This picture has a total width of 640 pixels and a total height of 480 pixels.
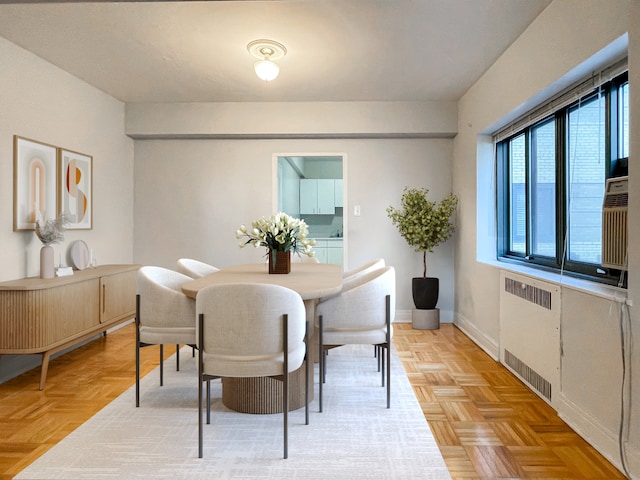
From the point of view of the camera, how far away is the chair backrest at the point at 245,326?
7.27ft

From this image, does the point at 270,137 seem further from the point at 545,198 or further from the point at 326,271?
the point at 545,198

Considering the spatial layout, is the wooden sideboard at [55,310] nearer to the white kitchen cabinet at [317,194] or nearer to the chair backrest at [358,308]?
the chair backrest at [358,308]

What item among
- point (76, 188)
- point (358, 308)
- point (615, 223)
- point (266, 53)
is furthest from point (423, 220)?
point (76, 188)

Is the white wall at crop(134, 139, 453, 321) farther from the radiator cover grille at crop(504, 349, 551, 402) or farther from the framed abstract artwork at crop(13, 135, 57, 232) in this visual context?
the radiator cover grille at crop(504, 349, 551, 402)

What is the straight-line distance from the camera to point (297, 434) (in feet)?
8.35

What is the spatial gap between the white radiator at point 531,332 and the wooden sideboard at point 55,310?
11.3 feet

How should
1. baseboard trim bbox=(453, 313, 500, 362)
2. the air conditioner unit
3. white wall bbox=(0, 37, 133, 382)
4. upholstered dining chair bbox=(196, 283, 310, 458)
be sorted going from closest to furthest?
upholstered dining chair bbox=(196, 283, 310, 458) < the air conditioner unit < white wall bbox=(0, 37, 133, 382) < baseboard trim bbox=(453, 313, 500, 362)

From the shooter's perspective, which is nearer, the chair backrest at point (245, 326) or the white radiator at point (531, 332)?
the chair backrest at point (245, 326)

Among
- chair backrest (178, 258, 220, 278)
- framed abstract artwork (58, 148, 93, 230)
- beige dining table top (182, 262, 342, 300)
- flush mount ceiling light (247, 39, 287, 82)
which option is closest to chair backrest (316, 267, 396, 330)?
beige dining table top (182, 262, 342, 300)

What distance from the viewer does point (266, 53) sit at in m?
3.82

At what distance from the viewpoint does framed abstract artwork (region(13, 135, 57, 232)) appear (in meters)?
3.70

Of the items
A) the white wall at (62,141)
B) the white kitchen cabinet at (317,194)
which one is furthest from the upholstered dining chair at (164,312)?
the white kitchen cabinet at (317,194)

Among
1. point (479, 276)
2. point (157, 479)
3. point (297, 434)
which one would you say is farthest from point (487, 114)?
point (157, 479)

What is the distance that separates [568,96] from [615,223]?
1.19 m
